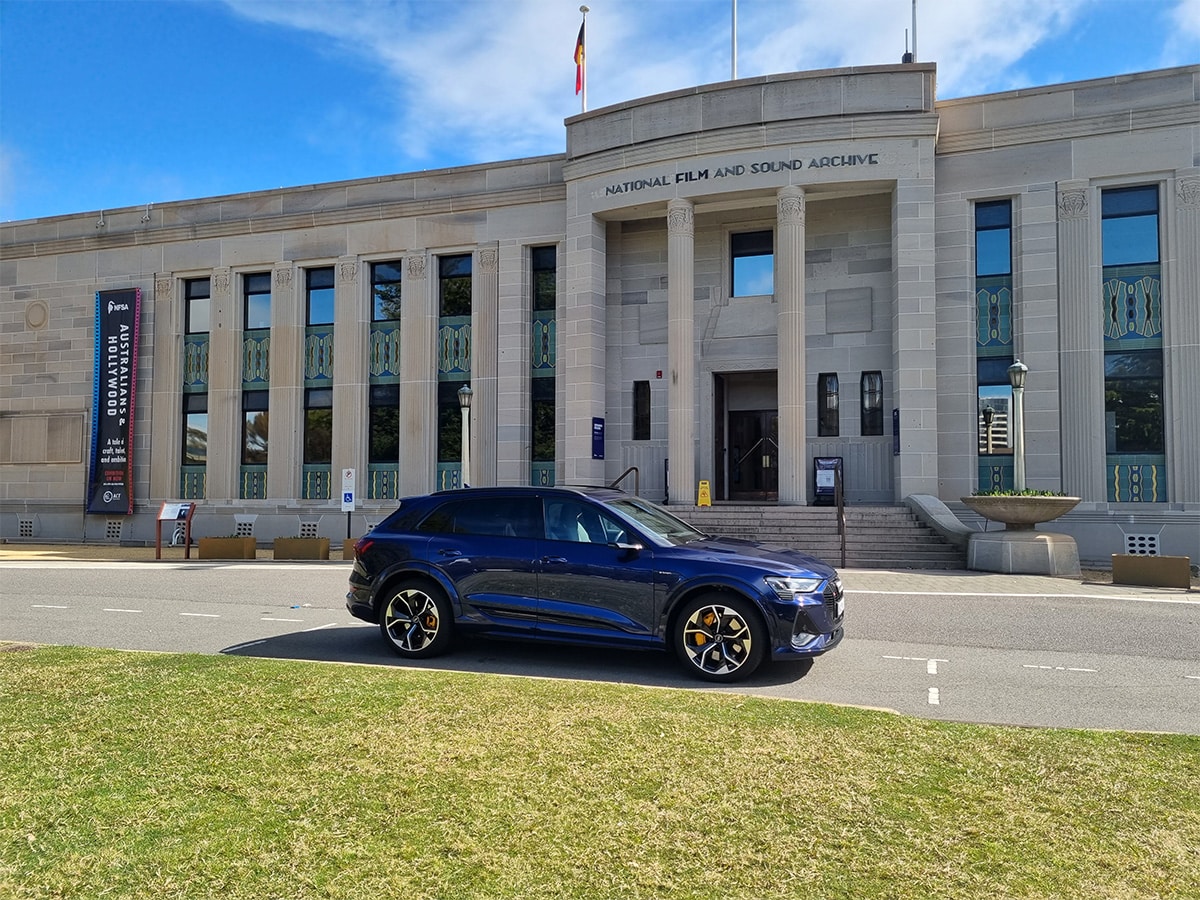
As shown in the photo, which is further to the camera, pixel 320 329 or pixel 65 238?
pixel 65 238

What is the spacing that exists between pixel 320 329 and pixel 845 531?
55.5 ft

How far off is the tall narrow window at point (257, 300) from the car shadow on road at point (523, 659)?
799 inches

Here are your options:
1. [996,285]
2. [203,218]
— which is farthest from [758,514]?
[203,218]

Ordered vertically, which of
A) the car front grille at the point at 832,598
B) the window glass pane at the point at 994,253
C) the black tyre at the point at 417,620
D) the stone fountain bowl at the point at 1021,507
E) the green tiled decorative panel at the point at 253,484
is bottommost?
the black tyre at the point at 417,620

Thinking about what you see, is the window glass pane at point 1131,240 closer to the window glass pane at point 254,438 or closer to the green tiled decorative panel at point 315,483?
the green tiled decorative panel at point 315,483

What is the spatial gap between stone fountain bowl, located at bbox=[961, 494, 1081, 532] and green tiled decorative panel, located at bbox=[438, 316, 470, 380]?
14.5m

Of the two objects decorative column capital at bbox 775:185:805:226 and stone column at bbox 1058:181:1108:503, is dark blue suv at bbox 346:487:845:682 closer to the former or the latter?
decorative column capital at bbox 775:185:805:226

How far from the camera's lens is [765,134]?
21000 mm

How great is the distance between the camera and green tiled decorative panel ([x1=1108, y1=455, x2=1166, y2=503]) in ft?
63.5

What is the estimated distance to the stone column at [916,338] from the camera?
20.1m

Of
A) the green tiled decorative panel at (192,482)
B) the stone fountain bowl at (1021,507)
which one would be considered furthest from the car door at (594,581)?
the green tiled decorative panel at (192,482)

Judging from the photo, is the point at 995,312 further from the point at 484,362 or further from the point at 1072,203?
the point at 484,362

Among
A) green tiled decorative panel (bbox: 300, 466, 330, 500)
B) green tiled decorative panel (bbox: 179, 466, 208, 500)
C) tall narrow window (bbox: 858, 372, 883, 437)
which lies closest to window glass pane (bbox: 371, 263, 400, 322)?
green tiled decorative panel (bbox: 300, 466, 330, 500)

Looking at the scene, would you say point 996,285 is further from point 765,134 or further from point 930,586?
point 930,586
